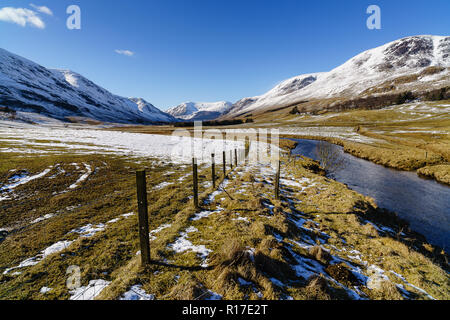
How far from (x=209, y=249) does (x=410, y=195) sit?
75.1ft

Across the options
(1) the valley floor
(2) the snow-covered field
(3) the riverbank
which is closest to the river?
(3) the riverbank

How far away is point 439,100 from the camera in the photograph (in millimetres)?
131000

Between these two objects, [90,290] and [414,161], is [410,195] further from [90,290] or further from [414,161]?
[90,290]

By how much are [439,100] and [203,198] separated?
203 metres

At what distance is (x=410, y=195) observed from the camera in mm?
18453

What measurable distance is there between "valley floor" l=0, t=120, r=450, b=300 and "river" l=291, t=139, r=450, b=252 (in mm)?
2641

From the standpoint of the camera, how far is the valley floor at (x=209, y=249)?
4.96m

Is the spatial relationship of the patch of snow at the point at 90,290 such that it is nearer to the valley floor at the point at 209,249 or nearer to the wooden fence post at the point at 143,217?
the valley floor at the point at 209,249

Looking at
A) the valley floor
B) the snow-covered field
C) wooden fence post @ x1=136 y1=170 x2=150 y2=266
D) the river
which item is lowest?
the river

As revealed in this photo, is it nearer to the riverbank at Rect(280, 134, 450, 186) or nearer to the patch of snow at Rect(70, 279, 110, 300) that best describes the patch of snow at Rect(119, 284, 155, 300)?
the patch of snow at Rect(70, 279, 110, 300)

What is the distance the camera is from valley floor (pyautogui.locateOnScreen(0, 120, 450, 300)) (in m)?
4.96

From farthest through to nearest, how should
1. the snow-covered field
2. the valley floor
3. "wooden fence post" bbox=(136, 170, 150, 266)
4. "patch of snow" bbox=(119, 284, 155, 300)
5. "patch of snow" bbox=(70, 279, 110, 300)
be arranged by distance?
1. the snow-covered field
2. "wooden fence post" bbox=(136, 170, 150, 266)
3. the valley floor
4. "patch of snow" bbox=(70, 279, 110, 300)
5. "patch of snow" bbox=(119, 284, 155, 300)

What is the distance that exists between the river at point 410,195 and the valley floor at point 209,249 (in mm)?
2641
